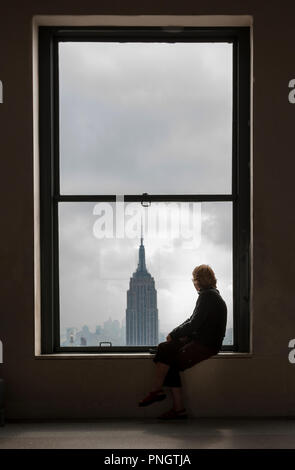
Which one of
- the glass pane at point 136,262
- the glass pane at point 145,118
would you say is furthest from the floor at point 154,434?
the glass pane at point 145,118

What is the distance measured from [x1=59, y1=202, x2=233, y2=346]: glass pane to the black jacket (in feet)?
1.55

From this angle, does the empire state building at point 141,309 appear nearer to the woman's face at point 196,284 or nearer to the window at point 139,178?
the window at point 139,178

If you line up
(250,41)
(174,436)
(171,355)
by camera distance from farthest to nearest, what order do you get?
(250,41) < (171,355) < (174,436)

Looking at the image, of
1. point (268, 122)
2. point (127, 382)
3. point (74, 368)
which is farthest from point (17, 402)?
point (268, 122)

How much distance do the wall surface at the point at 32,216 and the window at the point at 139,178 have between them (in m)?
0.23

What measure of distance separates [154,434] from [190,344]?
803 mm

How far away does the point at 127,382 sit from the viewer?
5.22 m

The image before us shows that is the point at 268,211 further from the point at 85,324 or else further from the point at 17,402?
the point at 17,402

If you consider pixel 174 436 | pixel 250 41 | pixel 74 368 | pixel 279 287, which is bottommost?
pixel 174 436

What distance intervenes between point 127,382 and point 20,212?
1.75 metres

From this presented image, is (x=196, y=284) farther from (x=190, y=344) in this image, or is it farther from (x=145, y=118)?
(x=145, y=118)

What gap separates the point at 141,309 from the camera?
550 cm

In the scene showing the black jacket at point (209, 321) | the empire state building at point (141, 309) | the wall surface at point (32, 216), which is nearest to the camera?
the black jacket at point (209, 321)

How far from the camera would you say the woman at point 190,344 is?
196 inches
